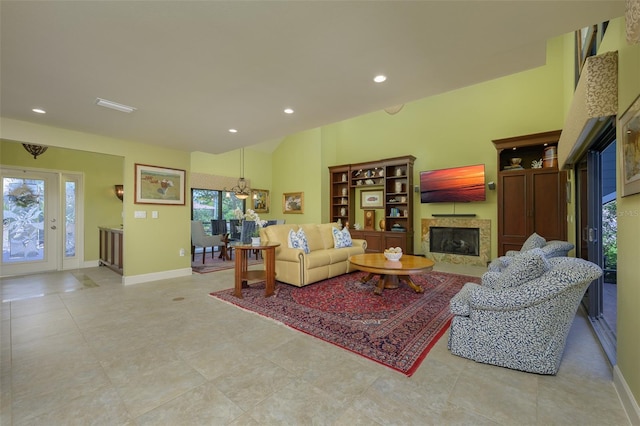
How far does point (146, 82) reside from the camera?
2555 mm

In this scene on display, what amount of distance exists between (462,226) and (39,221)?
8767 millimetres

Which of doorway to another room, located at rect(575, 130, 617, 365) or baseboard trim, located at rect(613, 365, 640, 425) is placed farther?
doorway to another room, located at rect(575, 130, 617, 365)

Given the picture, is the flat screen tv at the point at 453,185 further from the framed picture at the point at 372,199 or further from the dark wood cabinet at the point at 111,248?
the dark wood cabinet at the point at 111,248

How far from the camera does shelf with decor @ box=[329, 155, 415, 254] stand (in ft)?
21.1

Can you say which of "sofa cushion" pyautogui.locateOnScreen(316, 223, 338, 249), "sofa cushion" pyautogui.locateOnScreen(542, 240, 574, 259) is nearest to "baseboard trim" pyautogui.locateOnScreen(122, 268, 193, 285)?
"sofa cushion" pyautogui.locateOnScreen(316, 223, 338, 249)

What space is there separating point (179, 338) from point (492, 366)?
2661mm

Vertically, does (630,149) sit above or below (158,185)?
below

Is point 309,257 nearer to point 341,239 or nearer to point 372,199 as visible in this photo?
point 341,239

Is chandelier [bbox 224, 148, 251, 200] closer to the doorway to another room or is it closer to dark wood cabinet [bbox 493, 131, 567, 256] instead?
dark wood cabinet [bbox 493, 131, 567, 256]

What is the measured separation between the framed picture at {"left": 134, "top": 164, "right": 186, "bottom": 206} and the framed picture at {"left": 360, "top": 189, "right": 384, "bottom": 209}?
4.46m

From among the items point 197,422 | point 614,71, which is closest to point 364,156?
point 614,71

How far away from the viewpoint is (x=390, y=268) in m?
Answer: 3.42

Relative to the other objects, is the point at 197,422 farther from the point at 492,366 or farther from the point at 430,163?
the point at 430,163

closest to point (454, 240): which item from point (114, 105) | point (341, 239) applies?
point (341, 239)
